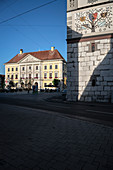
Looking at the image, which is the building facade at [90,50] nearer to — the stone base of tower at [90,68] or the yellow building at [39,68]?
the stone base of tower at [90,68]

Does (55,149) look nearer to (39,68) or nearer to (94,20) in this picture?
(94,20)

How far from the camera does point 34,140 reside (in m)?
3.50

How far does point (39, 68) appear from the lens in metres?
60.7

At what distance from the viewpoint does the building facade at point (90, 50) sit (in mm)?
13062

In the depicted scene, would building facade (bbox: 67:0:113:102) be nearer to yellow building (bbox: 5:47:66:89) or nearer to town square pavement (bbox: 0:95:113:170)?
town square pavement (bbox: 0:95:113:170)

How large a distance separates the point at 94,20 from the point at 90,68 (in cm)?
482

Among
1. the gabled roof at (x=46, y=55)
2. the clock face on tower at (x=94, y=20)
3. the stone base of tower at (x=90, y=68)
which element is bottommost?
the stone base of tower at (x=90, y=68)

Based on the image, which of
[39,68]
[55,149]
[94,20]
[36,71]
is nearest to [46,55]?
[39,68]

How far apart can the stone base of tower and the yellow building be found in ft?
137

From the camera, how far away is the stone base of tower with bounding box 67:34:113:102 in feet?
42.8

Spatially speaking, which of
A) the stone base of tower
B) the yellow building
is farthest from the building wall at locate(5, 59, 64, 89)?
the stone base of tower

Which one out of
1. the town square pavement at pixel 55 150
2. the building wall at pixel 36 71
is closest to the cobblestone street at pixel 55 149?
the town square pavement at pixel 55 150

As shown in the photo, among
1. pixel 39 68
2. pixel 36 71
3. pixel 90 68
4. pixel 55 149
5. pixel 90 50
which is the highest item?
pixel 39 68

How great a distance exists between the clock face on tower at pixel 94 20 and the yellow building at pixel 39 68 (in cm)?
4179
